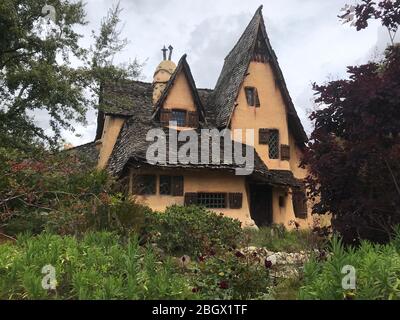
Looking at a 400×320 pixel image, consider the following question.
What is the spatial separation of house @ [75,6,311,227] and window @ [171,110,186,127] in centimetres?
5

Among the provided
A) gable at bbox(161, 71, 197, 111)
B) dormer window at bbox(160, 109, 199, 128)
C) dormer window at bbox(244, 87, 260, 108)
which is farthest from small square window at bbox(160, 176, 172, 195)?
dormer window at bbox(244, 87, 260, 108)

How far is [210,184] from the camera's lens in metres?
20.4

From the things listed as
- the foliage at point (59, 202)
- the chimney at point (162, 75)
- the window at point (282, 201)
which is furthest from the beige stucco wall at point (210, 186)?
Result: the chimney at point (162, 75)

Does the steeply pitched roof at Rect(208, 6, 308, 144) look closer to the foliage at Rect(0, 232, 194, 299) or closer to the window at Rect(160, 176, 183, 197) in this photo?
the window at Rect(160, 176, 183, 197)

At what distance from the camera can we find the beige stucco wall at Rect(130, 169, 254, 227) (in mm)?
19906

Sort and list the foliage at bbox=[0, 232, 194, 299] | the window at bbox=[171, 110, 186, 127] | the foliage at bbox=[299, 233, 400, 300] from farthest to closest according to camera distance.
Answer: the window at bbox=[171, 110, 186, 127] → the foliage at bbox=[0, 232, 194, 299] → the foliage at bbox=[299, 233, 400, 300]

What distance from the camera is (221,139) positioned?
21.8 meters

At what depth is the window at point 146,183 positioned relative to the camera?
63.6 ft

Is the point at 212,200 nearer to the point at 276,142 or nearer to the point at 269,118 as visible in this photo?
the point at 276,142

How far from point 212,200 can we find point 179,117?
447 centimetres

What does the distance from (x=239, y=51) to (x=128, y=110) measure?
677cm
